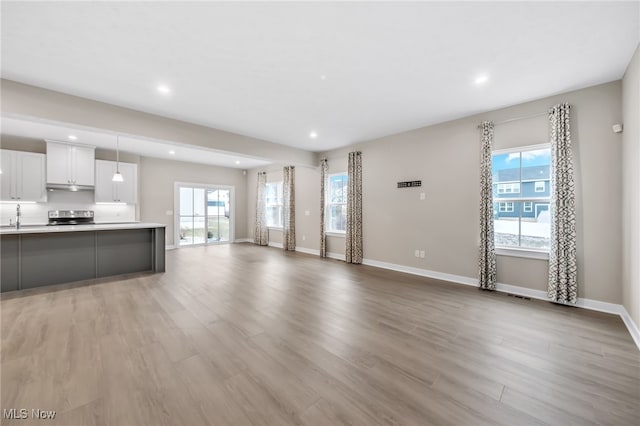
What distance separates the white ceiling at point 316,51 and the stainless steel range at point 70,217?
4.20 meters

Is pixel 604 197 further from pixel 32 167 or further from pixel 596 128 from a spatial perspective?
pixel 32 167

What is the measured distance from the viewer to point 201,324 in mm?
2766

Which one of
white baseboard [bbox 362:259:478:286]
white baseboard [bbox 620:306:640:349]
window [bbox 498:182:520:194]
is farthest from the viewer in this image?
white baseboard [bbox 362:259:478:286]

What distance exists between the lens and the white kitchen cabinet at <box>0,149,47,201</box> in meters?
5.43

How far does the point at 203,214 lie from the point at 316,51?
784cm

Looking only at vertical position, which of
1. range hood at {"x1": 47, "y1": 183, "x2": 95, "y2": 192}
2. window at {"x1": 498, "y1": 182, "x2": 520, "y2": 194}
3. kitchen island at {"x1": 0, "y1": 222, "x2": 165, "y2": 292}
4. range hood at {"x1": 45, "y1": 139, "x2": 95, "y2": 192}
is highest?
range hood at {"x1": 45, "y1": 139, "x2": 95, "y2": 192}

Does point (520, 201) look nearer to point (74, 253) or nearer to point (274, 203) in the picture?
point (274, 203)

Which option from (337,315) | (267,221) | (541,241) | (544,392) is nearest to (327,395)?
(337,315)

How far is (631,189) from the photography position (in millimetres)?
2746

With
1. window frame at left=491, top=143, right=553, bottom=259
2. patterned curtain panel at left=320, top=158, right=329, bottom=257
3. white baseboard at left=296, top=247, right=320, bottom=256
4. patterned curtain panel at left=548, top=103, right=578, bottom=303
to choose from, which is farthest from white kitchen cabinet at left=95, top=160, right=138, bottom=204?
patterned curtain panel at left=548, top=103, right=578, bottom=303

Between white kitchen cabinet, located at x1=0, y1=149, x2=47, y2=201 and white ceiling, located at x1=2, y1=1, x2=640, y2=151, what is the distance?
12.6ft

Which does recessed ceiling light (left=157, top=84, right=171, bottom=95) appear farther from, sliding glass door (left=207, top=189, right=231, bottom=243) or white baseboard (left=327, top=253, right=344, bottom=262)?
sliding glass door (left=207, top=189, right=231, bottom=243)

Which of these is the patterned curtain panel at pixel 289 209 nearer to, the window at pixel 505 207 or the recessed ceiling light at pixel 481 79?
the window at pixel 505 207

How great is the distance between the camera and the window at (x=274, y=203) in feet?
29.0
